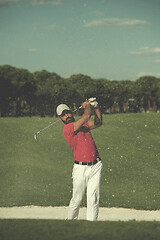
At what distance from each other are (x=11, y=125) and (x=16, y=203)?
13.8 m

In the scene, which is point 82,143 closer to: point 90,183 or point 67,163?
point 90,183

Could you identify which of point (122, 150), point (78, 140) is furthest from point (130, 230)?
point (122, 150)

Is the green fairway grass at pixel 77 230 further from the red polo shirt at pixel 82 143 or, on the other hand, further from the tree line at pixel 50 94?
the tree line at pixel 50 94

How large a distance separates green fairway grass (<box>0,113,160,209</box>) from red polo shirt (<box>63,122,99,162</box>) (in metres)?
4.97

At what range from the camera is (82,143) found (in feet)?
26.4

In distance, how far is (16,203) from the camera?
42.5 feet

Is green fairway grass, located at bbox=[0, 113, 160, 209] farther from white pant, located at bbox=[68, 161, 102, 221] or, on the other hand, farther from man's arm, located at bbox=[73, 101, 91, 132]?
man's arm, located at bbox=[73, 101, 91, 132]

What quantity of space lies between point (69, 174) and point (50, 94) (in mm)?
36798

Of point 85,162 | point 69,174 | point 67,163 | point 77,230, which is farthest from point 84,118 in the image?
point 67,163

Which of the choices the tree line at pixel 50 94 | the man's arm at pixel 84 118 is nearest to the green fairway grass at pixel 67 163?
the man's arm at pixel 84 118

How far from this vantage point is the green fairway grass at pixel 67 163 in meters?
13.8

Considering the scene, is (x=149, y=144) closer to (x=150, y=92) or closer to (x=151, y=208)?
(x=151, y=208)

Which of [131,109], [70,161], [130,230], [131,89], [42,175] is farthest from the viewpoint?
[131,89]

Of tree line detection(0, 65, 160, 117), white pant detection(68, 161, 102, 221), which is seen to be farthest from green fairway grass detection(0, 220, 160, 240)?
tree line detection(0, 65, 160, 117)
